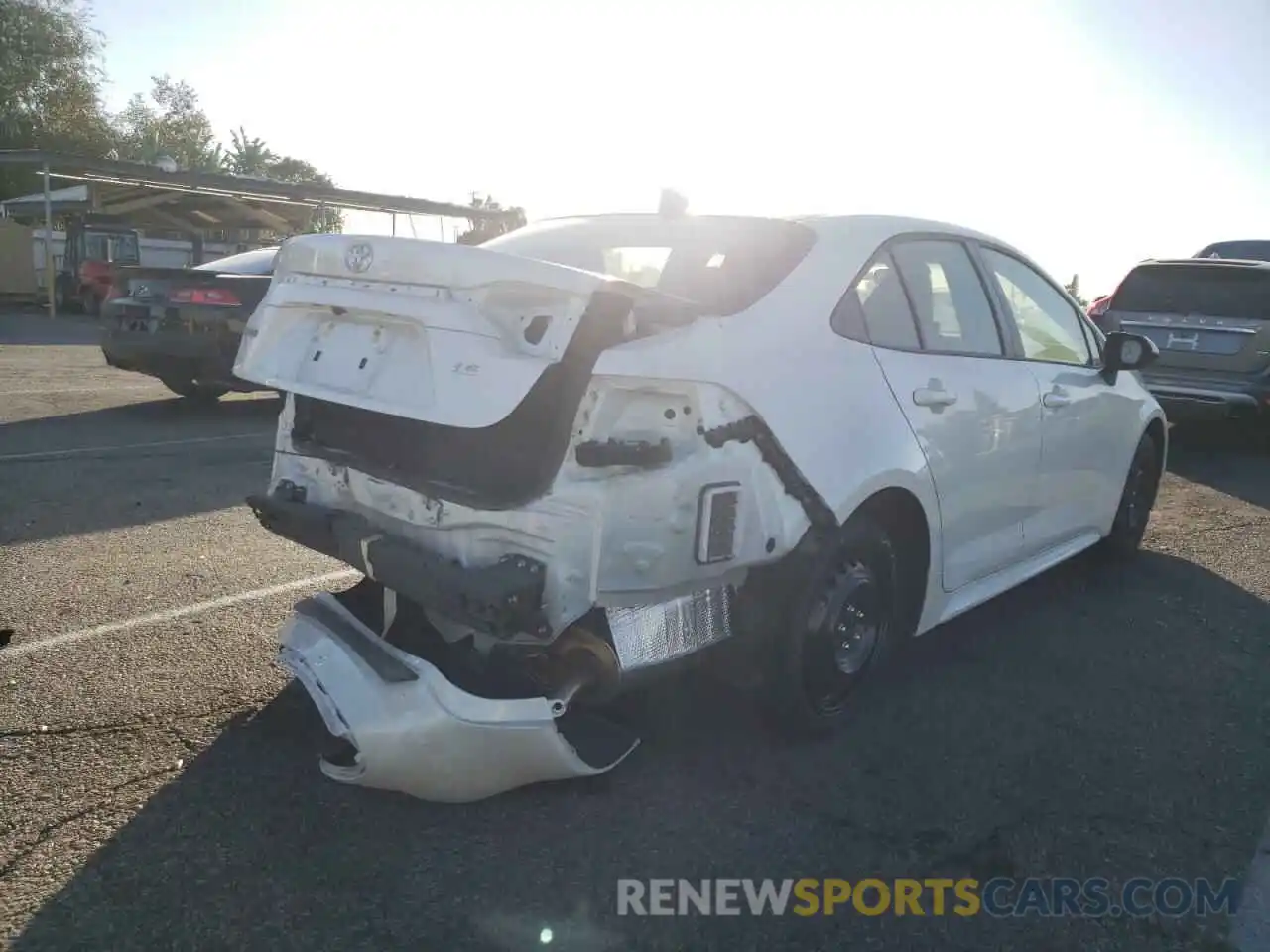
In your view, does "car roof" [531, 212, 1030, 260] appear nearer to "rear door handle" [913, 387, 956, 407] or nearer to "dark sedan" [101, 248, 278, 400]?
"rear door handle" [913, 387, 956, 407]

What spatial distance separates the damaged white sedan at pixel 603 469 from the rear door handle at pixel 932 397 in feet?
0.04

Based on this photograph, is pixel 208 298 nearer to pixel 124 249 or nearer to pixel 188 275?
pixel 188 275

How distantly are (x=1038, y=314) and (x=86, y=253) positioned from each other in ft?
82.9

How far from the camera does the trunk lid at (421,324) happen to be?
2.72 meters

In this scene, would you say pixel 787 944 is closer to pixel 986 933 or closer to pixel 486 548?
pixel 986 933

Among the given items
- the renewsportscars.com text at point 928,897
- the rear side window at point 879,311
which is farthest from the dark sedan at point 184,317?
the renewsportscars.com text at point 928,897

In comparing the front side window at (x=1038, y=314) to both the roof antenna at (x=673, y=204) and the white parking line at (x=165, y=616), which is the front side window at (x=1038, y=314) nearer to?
the roof antenna at (x=673, y=204)

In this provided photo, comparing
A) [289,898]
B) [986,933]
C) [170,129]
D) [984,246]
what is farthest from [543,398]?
[170,129]

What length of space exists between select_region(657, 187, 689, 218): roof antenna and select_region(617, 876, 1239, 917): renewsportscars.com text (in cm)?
231

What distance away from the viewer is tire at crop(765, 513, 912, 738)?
3.15m

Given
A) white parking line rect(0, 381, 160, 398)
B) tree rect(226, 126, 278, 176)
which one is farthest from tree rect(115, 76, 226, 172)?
white parking line rect(0, 381, 160, 398)

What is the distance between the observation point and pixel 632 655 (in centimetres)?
290

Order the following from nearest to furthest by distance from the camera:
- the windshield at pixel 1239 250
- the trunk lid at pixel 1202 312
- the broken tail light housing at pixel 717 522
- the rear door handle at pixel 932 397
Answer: the broken tail light housing at pixel 717 522 → the rear door handle at pixel 932 397 → the trunk lid at pixel 1202 312 → the windshield at pixel 1239 250

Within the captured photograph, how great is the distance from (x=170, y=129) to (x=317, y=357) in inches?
2313
